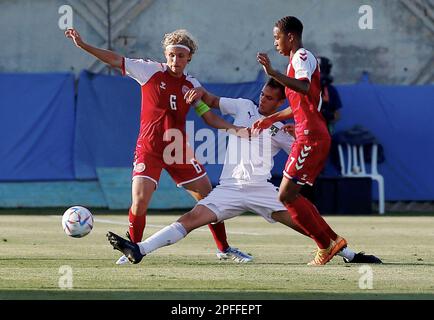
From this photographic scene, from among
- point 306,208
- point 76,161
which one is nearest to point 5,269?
point 306,208

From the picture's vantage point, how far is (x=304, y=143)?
1034cm

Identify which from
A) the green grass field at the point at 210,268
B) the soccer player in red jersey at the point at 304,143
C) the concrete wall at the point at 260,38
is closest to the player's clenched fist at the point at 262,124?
the soccer player in red jersey at the point at 304,143

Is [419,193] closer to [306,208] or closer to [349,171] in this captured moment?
[349,171]

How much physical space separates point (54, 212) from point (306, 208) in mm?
9834

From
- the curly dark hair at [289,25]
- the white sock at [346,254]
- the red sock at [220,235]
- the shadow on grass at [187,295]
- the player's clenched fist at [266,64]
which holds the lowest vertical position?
the shadow on grass at [187,295]

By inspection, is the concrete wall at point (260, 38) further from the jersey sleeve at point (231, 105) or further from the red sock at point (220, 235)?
the red sock at point (220, 235)

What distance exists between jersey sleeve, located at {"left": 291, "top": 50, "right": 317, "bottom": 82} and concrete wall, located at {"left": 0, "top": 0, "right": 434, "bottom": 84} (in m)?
11.7

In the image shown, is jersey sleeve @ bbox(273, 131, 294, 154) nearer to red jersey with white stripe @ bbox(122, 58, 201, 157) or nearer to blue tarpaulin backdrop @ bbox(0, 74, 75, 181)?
red jersey with white stripe @ bbox(122, 58, 201, 157)

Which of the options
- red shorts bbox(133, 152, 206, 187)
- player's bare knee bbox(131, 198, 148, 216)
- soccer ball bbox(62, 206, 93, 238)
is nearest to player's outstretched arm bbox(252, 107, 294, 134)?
red shorts bbox(133, 152, 206, 187)

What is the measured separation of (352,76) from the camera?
22297 millimetres

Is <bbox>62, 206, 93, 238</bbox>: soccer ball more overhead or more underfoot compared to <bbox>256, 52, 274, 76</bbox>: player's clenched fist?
more underfoot

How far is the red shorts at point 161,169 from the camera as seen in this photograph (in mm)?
10891

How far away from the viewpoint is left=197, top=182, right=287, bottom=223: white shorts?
1062 centimetres

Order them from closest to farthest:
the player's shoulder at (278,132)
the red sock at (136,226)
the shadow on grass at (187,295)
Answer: the shadow on grass at (187,295) → the red sock at (136,226) → the player's shoulder at (278,132)
